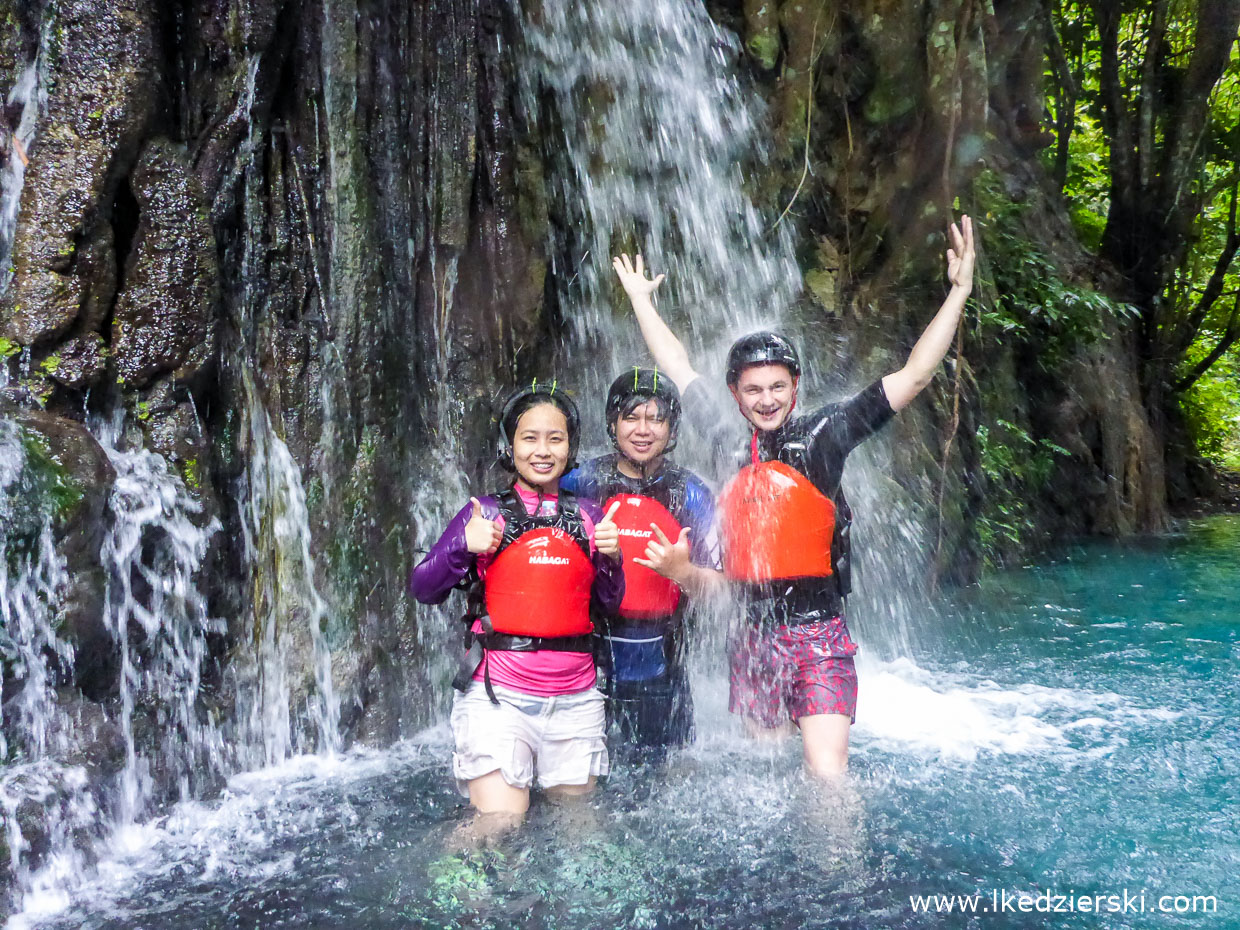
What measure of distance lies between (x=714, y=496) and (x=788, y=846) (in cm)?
137

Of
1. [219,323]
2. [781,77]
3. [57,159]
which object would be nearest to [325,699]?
[219,323]

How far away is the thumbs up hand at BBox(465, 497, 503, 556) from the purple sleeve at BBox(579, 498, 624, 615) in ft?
1.19

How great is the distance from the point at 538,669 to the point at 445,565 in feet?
1.58

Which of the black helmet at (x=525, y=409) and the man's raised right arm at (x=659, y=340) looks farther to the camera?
the man's raised right arm at (x=659, y=340)

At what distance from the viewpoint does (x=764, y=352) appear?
11.6 ft

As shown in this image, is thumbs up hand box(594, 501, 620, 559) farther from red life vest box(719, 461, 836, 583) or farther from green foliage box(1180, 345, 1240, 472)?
green foliage box(1180, 345, 1240, 472)

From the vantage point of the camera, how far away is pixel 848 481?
716cm

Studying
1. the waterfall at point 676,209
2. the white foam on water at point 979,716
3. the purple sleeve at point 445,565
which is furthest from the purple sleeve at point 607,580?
the waterfall at point 676,209

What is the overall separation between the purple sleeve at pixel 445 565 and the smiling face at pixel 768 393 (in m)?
1.12

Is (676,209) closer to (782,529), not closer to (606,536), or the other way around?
(782,529)

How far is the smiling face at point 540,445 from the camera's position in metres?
3.33

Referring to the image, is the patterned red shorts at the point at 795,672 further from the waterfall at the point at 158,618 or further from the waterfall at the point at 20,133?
the waterfall at the point at 20,133

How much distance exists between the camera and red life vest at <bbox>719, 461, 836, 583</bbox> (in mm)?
3492

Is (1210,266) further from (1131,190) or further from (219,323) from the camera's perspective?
(219,323)
